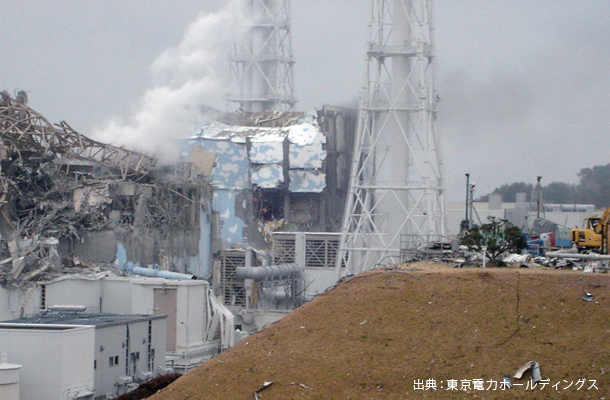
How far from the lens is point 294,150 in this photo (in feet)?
229

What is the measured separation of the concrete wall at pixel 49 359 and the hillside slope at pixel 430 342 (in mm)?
10731

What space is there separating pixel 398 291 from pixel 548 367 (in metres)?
4.90

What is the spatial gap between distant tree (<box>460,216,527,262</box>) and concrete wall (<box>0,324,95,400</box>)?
1341 cm

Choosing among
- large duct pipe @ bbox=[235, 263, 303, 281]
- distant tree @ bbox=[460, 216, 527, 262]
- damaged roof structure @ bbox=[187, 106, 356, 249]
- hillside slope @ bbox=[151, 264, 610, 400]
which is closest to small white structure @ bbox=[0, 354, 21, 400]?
hillside slope @ bbox=[151, 264, 610, 400]

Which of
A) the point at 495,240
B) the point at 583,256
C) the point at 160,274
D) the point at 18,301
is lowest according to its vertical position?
the point at 18,301

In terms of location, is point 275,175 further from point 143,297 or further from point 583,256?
point 583,256

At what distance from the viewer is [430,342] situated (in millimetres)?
22219

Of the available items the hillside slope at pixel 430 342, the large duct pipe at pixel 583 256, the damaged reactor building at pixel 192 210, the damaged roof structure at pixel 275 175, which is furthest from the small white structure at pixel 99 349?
the damaged roof structure at pixel 275 175

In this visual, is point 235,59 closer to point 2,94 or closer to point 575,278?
point 2,94

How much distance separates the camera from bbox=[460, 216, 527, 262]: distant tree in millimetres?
29266

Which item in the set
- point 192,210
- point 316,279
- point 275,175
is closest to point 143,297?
point 192,210

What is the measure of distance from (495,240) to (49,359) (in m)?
15.1

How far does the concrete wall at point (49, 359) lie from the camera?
32.8m

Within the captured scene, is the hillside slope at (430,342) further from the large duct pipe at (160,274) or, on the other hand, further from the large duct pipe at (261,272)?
the large duct pipe at (261,272)
